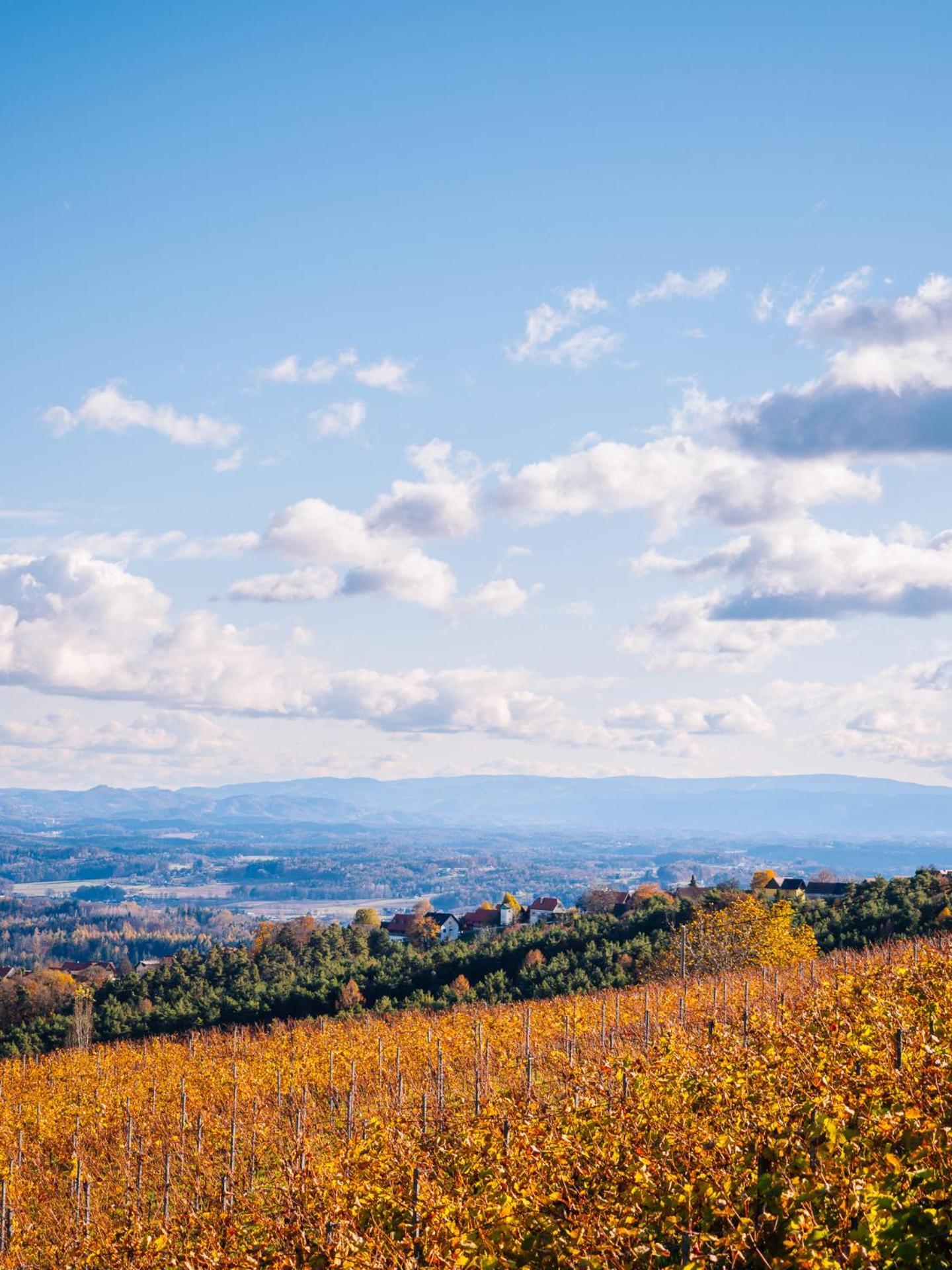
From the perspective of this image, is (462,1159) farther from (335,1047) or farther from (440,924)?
(440,924)

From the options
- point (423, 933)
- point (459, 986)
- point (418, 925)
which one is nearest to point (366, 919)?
point (418, 925)

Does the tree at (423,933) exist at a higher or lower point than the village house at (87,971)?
higher

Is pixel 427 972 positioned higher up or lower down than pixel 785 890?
lower down

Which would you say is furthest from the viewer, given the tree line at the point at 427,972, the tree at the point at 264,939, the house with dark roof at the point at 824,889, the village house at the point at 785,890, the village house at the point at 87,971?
the village house at the point at 87,971

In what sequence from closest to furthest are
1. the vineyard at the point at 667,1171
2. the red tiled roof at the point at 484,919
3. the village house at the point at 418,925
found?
the vineyard at the point at 667,1171 → the village house at the point at 418,925 → the red tiled roof at the point at 484,919

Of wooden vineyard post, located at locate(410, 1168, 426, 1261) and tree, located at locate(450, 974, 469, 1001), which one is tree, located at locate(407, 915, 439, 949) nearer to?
tree, located at locate(450, 974, 469, 1001)

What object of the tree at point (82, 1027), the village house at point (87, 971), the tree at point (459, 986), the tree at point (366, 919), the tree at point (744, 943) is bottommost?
the village house at point (87, 971)

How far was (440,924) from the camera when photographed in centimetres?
11469

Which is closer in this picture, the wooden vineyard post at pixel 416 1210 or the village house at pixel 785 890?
the wooden vineyard post at pixel 416 1210

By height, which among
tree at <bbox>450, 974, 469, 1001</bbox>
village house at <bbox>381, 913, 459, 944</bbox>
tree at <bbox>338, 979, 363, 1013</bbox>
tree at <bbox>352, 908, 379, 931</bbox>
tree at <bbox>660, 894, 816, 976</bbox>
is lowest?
village house at <bbox>381, 913, 459, 944</bbox>

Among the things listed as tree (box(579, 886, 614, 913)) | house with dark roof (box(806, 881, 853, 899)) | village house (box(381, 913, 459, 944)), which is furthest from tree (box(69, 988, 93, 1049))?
house with dark roof (box(806, 881, 853, 899))

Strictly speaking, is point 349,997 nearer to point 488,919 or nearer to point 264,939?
point 264,939

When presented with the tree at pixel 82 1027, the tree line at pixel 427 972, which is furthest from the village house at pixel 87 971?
the tree at pixel 82 1027

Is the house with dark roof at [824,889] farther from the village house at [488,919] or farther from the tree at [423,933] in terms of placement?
the tree at [423,933]
